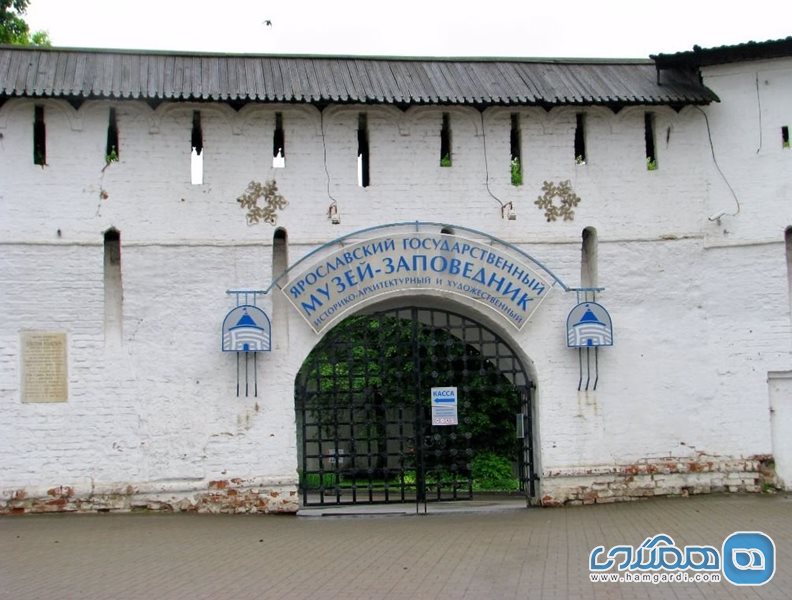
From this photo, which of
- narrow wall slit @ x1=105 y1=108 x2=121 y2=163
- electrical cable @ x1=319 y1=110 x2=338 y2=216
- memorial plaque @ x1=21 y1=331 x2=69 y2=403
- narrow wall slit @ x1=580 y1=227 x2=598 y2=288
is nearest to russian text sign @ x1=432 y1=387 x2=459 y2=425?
narrow wall slit @ x1=580 y1=227 x2=598 y2=288

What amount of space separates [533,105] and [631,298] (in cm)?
278

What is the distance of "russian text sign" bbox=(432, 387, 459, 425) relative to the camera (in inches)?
505

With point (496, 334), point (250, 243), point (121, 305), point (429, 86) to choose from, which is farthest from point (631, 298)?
point (121, 305)

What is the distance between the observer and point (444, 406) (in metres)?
12.9

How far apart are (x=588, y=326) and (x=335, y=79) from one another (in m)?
4.50

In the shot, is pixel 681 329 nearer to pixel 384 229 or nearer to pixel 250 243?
pixel 384 229

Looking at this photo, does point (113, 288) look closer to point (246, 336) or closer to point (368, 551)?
point (246, 336)

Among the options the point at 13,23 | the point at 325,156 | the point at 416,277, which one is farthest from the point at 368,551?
the point at 13,23

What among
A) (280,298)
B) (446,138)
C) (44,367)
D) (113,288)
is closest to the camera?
(44,367)

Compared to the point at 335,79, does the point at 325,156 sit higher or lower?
lower

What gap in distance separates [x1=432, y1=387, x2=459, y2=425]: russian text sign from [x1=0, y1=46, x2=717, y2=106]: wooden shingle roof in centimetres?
366

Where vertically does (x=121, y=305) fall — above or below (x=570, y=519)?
above

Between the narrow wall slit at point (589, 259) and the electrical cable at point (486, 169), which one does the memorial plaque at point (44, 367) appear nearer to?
the electrical cable at point (486, 169)

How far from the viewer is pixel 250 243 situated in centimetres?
1254
